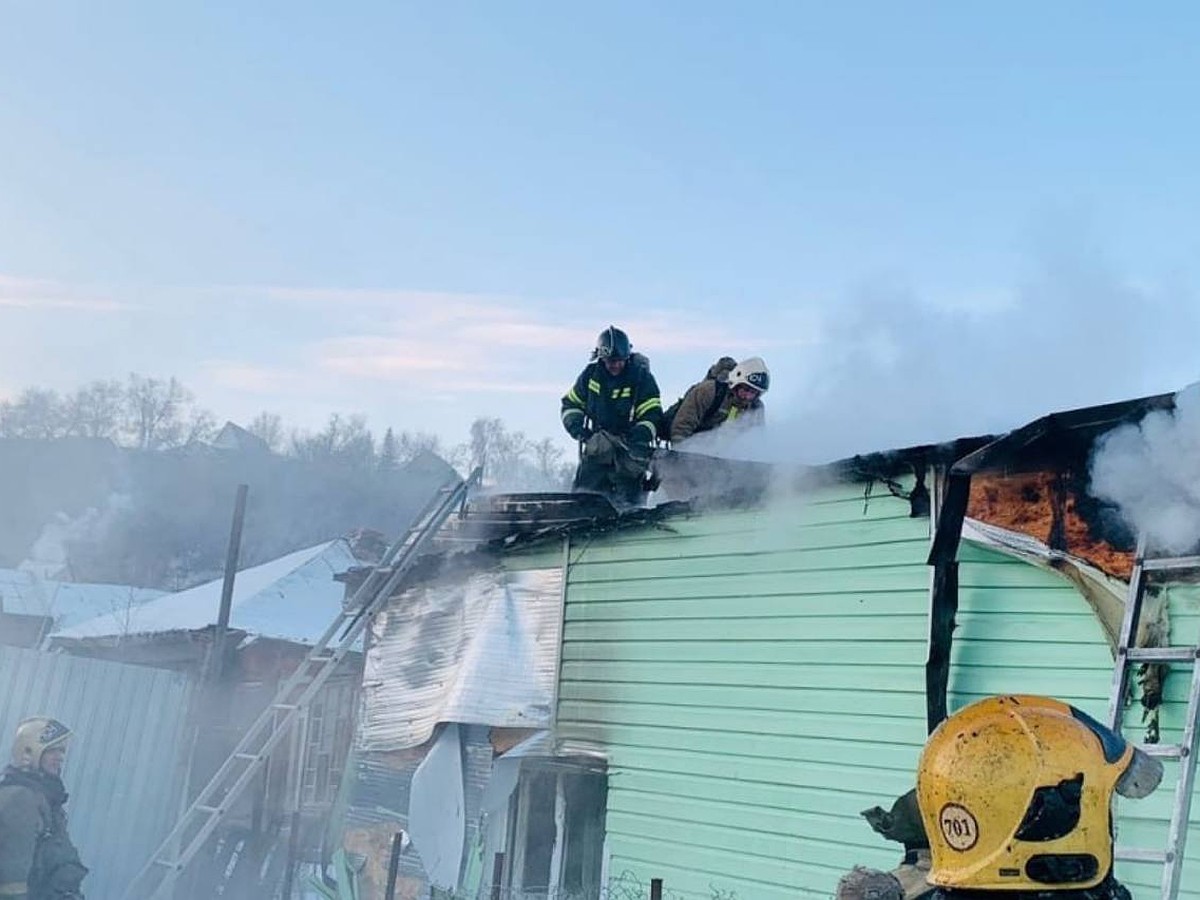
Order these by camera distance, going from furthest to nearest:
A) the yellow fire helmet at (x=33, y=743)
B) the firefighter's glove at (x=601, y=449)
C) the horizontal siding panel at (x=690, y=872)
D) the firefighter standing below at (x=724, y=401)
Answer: the firefighter's glove at (x=601, y=449)
the firefighter standing below at (x=724, y=401)
the yellow fire helmet at (x=33, y=743)
the horizontal siding panel at (x=690, y=872)

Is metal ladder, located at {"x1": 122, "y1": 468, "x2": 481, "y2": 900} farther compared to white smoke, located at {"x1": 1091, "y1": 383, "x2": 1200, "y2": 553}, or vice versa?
metal ladder, located at {"x1": 122, "y1": 468, "x2": 481, "y2": 900}

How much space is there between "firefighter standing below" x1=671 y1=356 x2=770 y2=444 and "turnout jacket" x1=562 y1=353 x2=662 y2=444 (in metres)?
0.41

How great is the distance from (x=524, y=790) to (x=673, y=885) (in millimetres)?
1631

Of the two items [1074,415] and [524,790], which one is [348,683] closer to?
[524,790]

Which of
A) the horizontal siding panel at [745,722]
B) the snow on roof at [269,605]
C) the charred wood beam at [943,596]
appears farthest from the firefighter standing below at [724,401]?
the snow on roof at [269,605]

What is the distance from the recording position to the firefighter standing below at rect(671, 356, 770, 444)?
846 cm

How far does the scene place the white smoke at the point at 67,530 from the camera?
153ft

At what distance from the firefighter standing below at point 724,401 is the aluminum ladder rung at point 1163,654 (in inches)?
159

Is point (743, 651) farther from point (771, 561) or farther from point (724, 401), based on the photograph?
point (724, 401)

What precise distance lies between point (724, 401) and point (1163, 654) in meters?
4.60

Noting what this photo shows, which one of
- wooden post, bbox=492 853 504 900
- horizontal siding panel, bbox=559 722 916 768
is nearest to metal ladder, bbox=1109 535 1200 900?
horizontal siding panel, bbox=559 722 916 768

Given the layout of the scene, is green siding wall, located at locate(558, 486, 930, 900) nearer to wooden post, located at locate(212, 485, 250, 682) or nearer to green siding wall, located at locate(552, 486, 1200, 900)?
green siding wall, located at locate(552, 486, 1200, 900)

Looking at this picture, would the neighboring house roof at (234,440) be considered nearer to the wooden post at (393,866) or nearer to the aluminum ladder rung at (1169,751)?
the wooden post at (393,866)

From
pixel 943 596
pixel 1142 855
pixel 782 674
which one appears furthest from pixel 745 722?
pixel 1142 855
